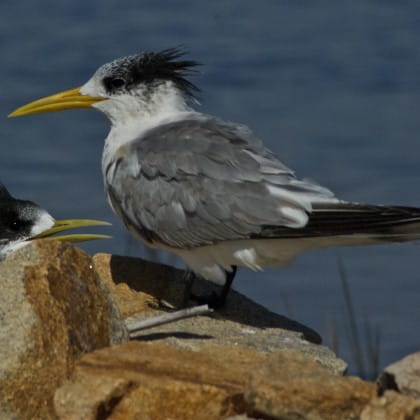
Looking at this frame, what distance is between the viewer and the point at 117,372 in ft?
16.5

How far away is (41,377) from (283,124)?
6.75 metres

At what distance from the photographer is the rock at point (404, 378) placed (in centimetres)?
483

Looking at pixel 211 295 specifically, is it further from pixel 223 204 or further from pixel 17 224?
pixel 17 224

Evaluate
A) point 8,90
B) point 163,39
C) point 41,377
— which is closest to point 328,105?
point 163,39

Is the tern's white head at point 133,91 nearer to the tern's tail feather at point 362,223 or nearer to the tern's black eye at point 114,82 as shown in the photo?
the tern's black eye at point 114,82

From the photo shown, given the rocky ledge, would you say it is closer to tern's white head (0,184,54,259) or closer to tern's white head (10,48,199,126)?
tern's white head (0,184,54,259)

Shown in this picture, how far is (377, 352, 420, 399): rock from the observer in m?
4.83

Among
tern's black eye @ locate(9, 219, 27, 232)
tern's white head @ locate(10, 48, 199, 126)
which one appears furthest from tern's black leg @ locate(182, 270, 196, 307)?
tern's white head @ locate(10, 48, 199, 126)

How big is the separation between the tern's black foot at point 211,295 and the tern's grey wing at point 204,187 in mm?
195

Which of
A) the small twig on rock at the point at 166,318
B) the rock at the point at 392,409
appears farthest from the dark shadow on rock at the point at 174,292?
the rock at the point at 392,409

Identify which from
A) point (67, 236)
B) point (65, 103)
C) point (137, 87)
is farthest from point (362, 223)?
point (65, 103)

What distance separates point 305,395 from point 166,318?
1416 millimetres

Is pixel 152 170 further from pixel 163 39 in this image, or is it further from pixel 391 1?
pixel 391 1

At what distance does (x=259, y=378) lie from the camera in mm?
4777
